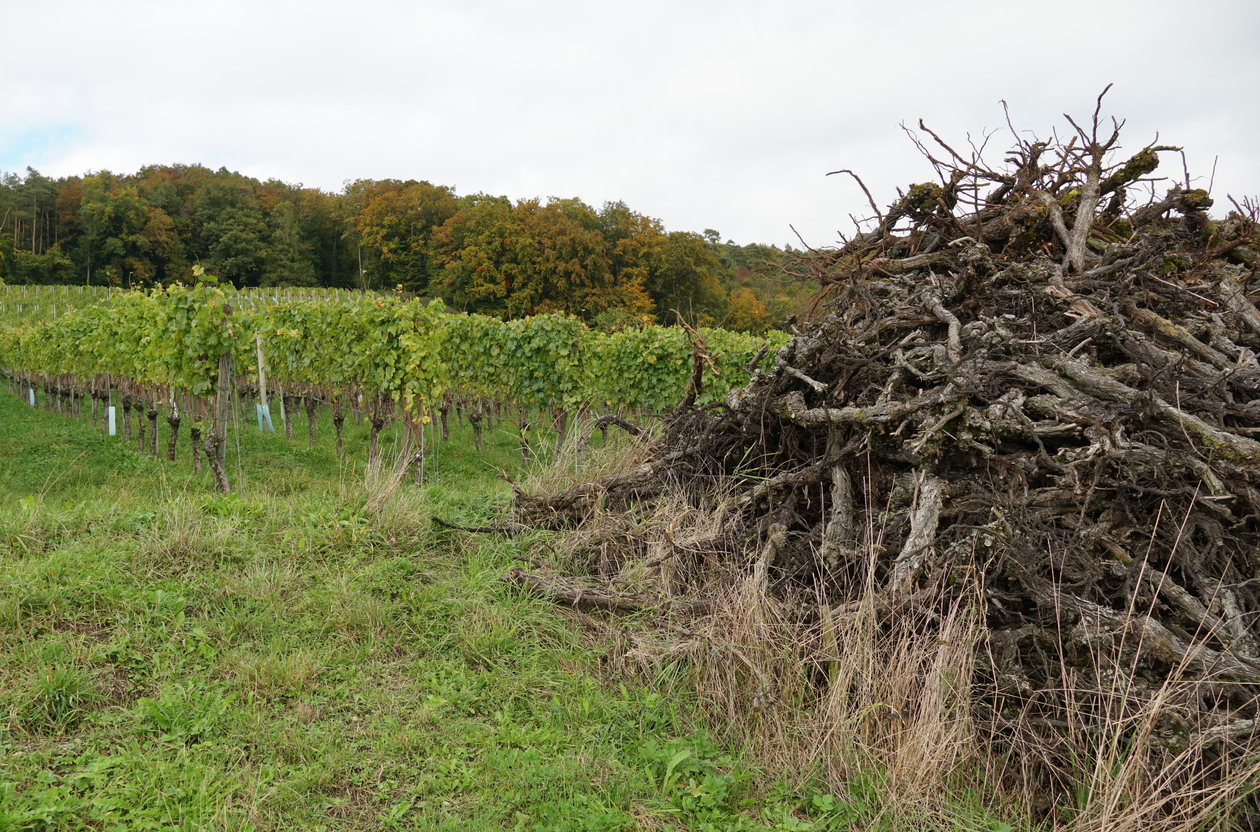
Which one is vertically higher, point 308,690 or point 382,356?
point 382,356

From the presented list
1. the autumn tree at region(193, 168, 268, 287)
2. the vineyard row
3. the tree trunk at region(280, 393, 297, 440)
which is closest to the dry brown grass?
the vineyard row

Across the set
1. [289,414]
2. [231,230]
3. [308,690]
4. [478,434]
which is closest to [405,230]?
[231,230]

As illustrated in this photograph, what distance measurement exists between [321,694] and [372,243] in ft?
198

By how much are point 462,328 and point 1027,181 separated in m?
11.2

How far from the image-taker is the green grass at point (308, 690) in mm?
2576

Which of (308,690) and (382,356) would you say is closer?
(308,690)

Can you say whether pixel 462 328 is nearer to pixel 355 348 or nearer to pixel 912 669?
pixel 355 348

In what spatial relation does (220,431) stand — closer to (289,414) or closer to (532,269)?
(289,414)

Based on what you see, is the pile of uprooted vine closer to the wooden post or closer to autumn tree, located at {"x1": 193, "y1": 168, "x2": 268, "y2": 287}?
the wooden post

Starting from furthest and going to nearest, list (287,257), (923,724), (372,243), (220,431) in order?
(287,257) → (372,243) → (220,431) → (923,724)

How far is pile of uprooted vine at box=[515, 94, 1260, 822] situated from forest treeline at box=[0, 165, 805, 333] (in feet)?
70.2

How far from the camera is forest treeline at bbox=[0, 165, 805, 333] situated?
155 ft

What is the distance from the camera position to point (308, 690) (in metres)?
3.30

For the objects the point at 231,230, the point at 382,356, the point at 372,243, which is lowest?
the point at 382,356
